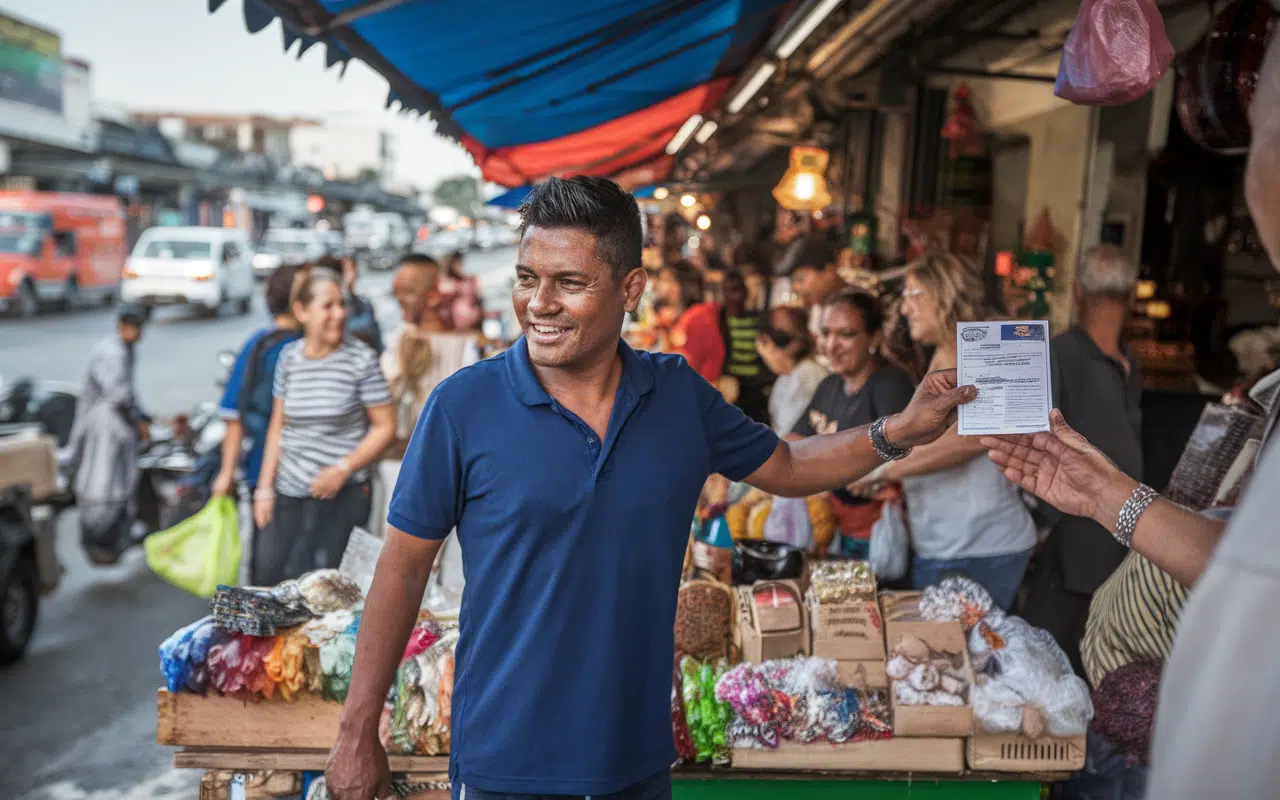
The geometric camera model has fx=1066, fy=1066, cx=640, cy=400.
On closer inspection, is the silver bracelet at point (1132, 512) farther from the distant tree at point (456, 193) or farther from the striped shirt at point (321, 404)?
the distant tree at point (456, 193)

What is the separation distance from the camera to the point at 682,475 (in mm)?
2156

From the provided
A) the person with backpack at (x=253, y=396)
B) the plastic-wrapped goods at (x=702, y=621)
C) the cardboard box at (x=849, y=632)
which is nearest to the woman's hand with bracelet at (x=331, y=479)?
the person with backpack at (x=253, y=396)

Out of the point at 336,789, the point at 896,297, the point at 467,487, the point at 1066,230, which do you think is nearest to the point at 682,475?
the point at 467,487

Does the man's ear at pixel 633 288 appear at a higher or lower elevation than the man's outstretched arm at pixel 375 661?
higher

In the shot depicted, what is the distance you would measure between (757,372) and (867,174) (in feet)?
13.0

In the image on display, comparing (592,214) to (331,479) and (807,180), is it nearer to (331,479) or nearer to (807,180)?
(331,479)

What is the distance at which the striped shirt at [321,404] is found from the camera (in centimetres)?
493

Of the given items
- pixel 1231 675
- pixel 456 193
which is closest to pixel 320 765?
pixel 1231 675

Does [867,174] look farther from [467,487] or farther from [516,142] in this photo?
[467,487]

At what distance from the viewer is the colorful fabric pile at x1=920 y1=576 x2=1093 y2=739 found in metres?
2.91

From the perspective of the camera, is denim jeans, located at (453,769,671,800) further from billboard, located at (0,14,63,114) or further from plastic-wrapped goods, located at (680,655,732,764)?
billboard, located at (0,14,63,114)

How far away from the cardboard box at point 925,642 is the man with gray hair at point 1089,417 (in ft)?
3.32

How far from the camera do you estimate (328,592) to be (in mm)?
3451

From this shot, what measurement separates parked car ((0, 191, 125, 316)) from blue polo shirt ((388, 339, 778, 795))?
24.7 metres
